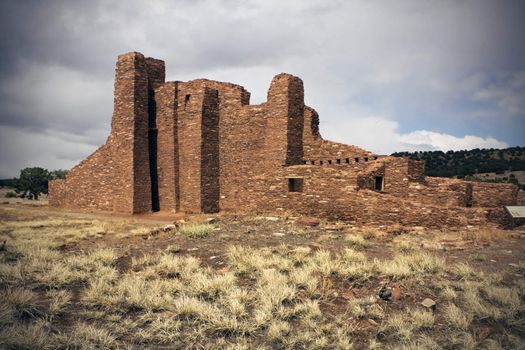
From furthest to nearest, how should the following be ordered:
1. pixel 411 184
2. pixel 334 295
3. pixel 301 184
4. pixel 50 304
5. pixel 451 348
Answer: pixel 301 184, pixel 411 184, pixel 334 295, pixel 50 304, pixel 451 348

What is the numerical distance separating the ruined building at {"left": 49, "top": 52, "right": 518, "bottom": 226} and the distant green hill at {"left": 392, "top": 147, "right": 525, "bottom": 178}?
38528mm

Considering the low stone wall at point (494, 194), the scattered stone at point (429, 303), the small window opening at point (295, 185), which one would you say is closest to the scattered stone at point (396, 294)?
the scattered stone at point (429, 303)

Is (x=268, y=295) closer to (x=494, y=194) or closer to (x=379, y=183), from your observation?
(x=379, y=183)

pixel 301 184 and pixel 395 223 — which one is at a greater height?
pixel 301 184

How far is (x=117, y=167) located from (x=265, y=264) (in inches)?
669

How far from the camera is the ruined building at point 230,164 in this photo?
14789 millimetres

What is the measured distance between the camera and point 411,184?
49.4 ft

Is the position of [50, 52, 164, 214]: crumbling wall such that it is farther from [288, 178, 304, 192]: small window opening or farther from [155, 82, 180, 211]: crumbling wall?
[288, 178, 304, 192]: small window opening

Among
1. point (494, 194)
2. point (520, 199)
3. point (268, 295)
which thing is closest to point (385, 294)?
point (268, 295)

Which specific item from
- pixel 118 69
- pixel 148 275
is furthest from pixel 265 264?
pixel 118 69

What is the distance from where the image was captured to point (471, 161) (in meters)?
54.9

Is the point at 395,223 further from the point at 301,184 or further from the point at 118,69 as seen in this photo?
the point at 118,69

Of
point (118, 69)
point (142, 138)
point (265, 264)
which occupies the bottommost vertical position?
point (265, 264)

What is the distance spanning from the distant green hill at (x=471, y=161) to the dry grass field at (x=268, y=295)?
4522 cm
